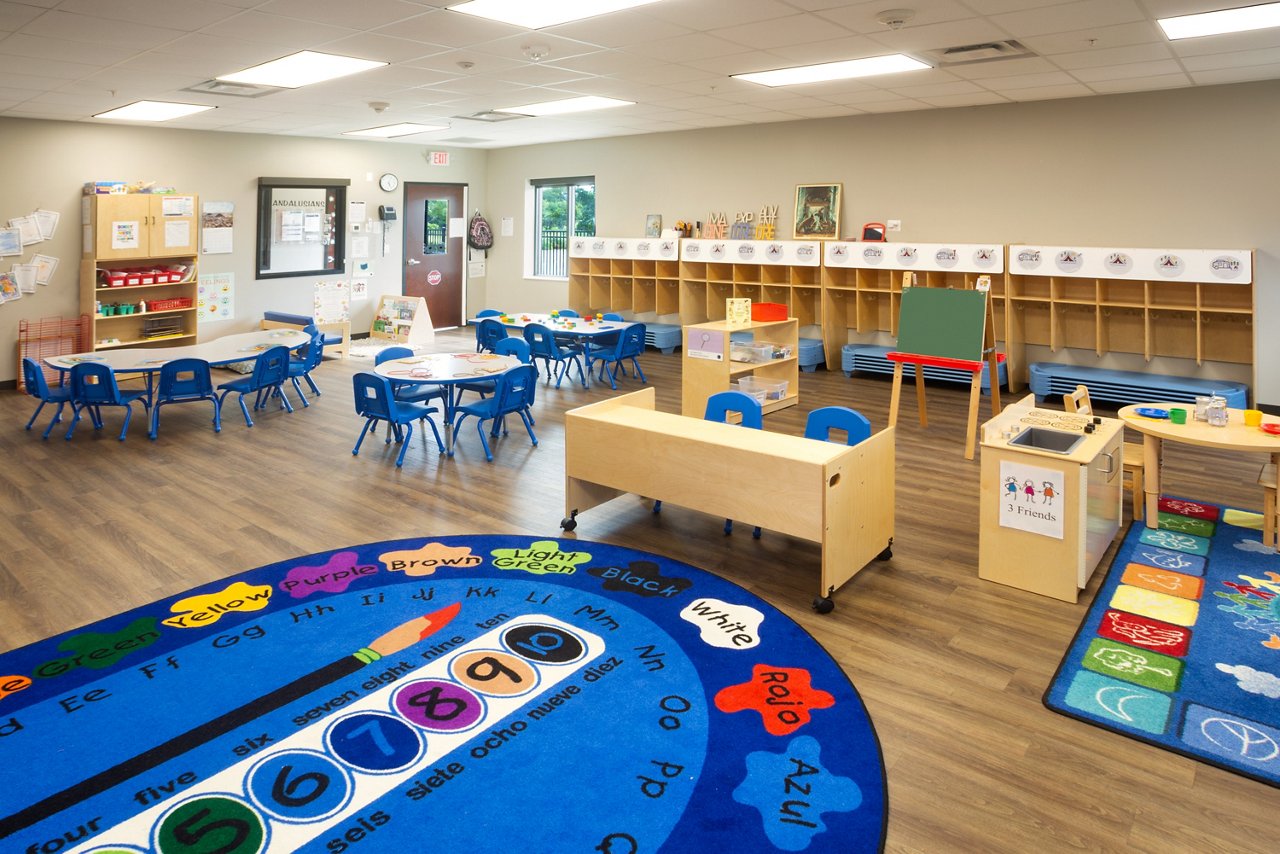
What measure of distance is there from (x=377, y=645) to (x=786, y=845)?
2.00 metres

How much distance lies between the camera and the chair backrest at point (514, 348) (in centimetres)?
837

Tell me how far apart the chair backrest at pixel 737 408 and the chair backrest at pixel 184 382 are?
4560mm

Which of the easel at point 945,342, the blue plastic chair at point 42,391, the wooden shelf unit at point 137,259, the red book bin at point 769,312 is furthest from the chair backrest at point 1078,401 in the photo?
the wooden shelf unit at point 137,259

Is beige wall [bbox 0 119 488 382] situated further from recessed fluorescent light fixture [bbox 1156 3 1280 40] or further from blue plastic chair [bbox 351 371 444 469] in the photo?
recessed fluorescent light fixture [bbox 1156 3 1280 40]

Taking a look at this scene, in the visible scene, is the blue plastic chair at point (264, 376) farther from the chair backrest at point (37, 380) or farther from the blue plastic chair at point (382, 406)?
the blue plastic chair at point (382, 406)

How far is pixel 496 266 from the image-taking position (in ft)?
48.3

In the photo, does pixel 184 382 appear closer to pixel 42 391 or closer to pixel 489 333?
pixel 42 391

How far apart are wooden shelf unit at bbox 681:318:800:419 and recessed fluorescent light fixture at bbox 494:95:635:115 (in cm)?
259

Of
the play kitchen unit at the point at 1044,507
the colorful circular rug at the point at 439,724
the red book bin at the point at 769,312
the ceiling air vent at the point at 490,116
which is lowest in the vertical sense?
the colorful circular rug at the point at 439,724

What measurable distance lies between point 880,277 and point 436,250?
23.9ft

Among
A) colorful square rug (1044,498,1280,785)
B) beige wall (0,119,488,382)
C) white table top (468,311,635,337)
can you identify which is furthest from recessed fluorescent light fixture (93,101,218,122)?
colorful square rug (1044,498,1280,785)

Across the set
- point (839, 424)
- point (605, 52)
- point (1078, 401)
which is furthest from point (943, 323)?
point (605, 52)

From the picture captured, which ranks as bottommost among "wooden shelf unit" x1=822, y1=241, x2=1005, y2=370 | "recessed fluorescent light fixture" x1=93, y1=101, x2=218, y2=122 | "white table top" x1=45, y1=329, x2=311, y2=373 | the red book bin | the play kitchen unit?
the play kitchen unit

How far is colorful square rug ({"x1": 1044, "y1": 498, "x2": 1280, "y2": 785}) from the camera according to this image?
319 centimetres
